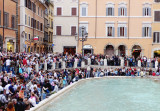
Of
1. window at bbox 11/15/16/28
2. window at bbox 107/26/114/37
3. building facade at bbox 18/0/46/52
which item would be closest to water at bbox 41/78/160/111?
window at bbox 11/15/16/28

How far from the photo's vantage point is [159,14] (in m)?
38.9

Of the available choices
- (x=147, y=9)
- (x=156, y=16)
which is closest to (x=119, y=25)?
(x=147, y=9)

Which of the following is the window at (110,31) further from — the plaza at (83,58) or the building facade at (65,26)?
the building facade at (65,26)

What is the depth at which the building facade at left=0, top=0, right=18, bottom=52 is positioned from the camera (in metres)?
26.9

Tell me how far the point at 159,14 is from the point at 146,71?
38.2 ft

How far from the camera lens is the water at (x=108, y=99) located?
15219 millimetres

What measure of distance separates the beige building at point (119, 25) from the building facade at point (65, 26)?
1.05 metres

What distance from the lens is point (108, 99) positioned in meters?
17.9

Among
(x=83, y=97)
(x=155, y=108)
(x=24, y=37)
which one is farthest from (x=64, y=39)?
(x=155, y=108)

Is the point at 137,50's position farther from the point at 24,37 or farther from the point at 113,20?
the point at 24,37

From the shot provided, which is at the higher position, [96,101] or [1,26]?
[1,26]

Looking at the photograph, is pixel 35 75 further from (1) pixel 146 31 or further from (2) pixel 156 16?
(2) pixel 156 16

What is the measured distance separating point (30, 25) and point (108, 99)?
79.3 feet

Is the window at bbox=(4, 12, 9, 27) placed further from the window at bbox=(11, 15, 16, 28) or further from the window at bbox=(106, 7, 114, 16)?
the window at bbox=(106, 7, 114, 16)
